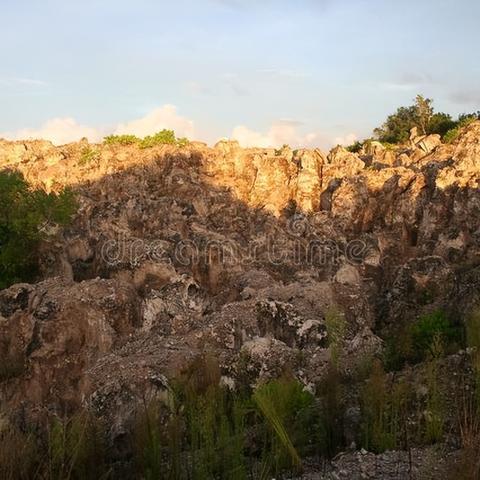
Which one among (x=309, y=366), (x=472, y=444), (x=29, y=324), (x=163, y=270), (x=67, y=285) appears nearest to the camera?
(x=472, y=444)

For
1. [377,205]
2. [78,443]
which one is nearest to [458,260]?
[377,205]

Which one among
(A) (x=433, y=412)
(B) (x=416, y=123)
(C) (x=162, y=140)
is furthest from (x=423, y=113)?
(A) (x=433, y=412)

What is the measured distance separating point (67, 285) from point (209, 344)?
3.80 meters

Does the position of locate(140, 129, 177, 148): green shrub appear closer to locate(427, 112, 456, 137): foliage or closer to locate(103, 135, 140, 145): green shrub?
locate(103, 135, 140, 145): green shrub

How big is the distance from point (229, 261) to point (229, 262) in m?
0.03

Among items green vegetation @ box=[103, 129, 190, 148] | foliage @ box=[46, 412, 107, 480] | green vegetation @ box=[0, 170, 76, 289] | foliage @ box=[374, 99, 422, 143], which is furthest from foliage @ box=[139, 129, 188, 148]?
foliage @ box=[46, 412, 107, 480]

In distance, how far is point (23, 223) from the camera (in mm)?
14062

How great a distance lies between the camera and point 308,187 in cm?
1731

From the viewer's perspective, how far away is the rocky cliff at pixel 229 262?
29.9ft

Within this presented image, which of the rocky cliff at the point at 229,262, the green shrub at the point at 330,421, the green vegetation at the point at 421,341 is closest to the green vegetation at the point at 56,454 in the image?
the rocky cliff at the point at 229,262

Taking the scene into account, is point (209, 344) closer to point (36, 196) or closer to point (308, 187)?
point (36, 196)

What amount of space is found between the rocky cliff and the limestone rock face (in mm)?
40

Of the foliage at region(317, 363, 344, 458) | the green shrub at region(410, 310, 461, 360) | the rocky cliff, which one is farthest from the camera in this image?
the rocky cliff

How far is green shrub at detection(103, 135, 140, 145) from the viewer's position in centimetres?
2000
